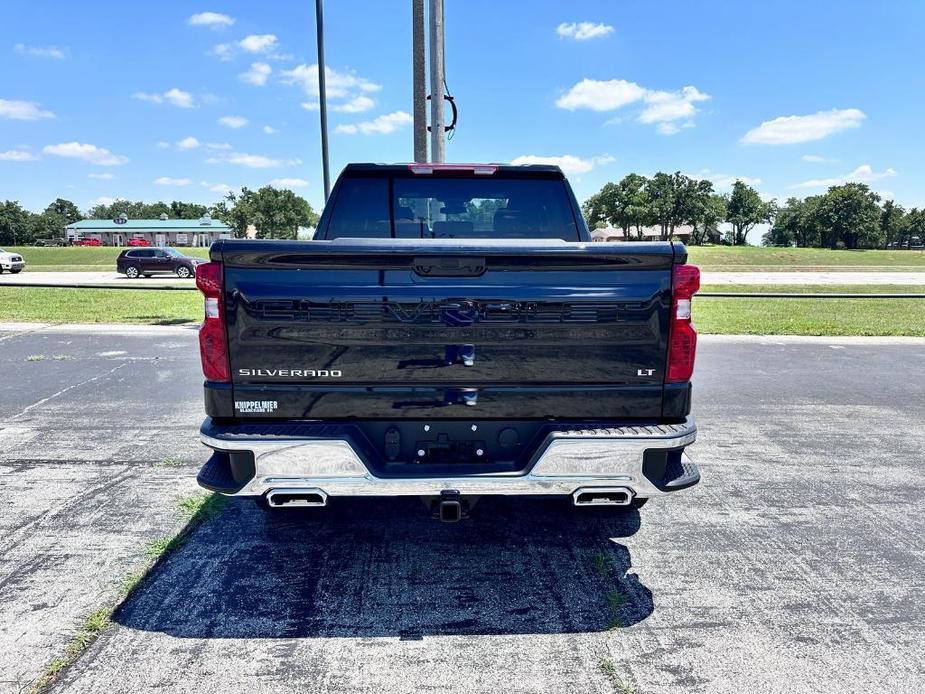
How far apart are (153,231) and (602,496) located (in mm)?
133015

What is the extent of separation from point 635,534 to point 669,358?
1.40 m

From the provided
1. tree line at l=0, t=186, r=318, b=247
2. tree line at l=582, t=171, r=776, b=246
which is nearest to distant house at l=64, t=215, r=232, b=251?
tree line at l=0, t=186, r=318, b=247

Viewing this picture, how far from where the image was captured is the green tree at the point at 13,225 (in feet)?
348

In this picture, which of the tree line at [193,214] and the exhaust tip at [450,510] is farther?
the tree line at [193,214]

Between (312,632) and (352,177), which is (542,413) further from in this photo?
(352,177)

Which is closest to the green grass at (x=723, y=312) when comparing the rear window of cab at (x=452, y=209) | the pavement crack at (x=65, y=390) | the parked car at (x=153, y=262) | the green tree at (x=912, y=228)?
the pavement crack at (x=65, y=390)

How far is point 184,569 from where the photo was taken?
3324 millimetres

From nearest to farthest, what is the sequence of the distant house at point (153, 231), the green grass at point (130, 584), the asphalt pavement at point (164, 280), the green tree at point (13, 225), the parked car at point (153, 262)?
1. the green grass at point (130, 584)
2. the asphalt pavement at point (164, 280)
3. the parked car at point (153, 262)
4. the green tree at point (13, 225)
5. the distant house at point (153, 231)

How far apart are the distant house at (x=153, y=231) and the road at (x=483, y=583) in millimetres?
117136

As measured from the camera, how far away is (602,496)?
9.51 ft

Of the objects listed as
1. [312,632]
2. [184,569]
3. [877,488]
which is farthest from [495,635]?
[877,488]

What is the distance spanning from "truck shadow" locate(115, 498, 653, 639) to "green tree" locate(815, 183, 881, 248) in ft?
363

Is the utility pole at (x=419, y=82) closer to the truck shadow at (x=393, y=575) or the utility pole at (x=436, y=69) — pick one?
the utility pole at (x=436, y=69)

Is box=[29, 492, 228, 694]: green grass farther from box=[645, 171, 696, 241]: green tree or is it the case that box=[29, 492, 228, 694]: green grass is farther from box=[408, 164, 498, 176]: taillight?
box=[645, 171, 696, 241]: green tree
